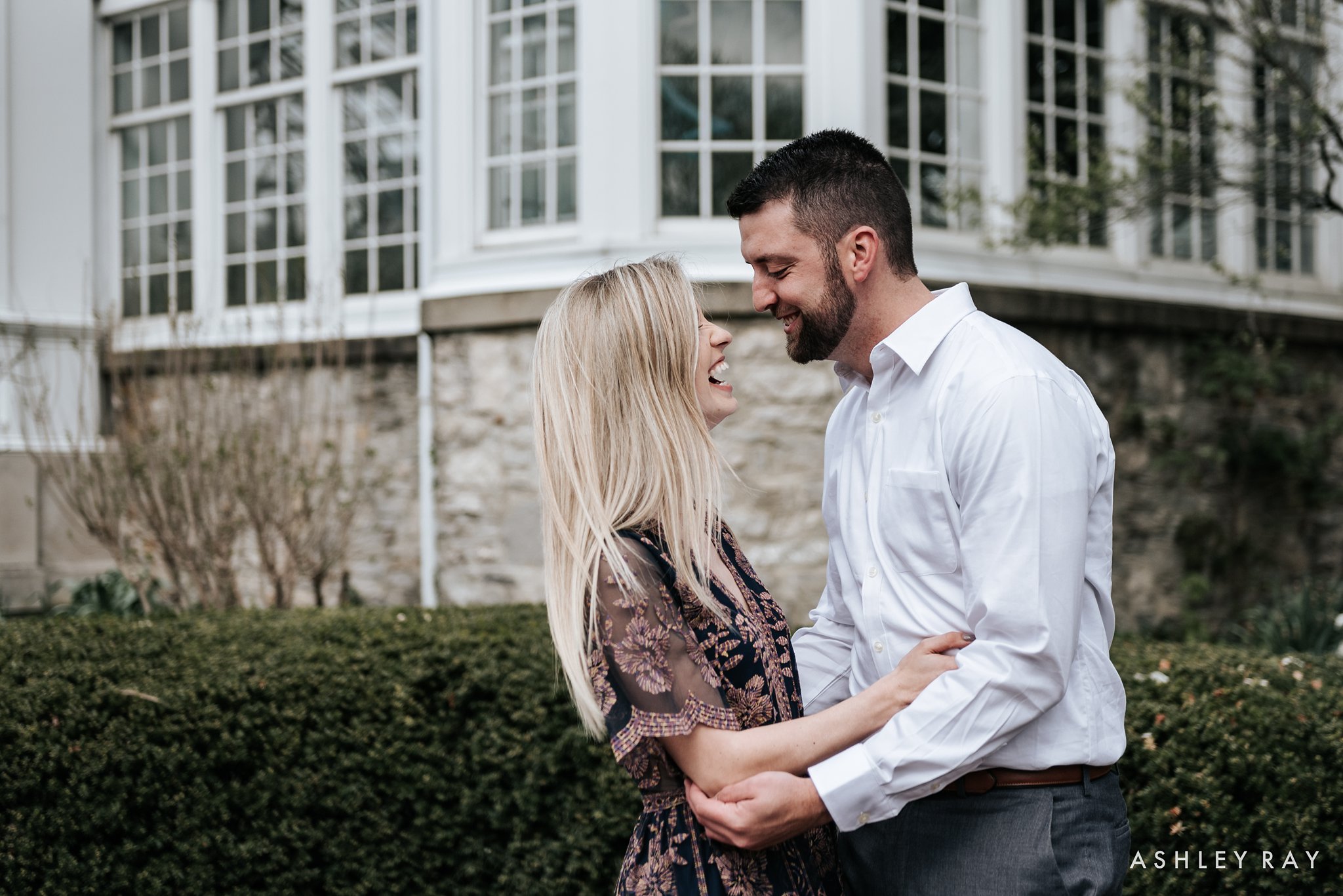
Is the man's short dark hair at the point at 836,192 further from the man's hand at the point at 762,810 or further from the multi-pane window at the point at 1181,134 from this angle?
the multi-pane window at the point at 1181,134

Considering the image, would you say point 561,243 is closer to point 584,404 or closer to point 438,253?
point 438,253

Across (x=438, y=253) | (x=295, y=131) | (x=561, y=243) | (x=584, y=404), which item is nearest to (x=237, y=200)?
(x=295, y=131)

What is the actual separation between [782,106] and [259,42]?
473 centimetres

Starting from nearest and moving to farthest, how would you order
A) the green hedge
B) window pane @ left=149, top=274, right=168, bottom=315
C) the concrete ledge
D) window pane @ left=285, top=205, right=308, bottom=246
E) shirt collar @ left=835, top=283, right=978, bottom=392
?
shirt collar @ left=835, top=283, right=978, bottom=392 < the green hedge < the concrete ledge < window pane @ left=285, top=205, right=308, bottom=246 < window pane @ left=149, top=274, right=168, bottom=315

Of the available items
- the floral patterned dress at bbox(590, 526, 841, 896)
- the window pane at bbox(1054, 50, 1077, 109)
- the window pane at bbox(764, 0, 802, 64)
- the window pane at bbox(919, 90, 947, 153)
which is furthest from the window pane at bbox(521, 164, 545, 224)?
the floral patterned dress at bbox(590, 526, 841, 896)

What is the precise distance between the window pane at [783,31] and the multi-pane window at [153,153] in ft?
17.1

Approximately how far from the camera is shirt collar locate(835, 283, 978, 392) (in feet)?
7.42

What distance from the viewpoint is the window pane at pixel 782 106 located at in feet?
22.1

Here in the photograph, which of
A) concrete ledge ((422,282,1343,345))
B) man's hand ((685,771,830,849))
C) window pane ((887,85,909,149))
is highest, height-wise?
window pane ((887,85,909,149))

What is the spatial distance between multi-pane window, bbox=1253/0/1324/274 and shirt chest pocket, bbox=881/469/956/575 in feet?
18.2

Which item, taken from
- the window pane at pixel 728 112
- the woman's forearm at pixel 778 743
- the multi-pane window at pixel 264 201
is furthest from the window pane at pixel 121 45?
the woman's forearm at pixel 778 743

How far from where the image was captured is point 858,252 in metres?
2.39

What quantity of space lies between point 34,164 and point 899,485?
9183 millimetres

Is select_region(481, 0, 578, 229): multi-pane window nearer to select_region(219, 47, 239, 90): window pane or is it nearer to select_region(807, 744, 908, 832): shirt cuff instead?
select_region(219, 47, 239, 90): window pane
